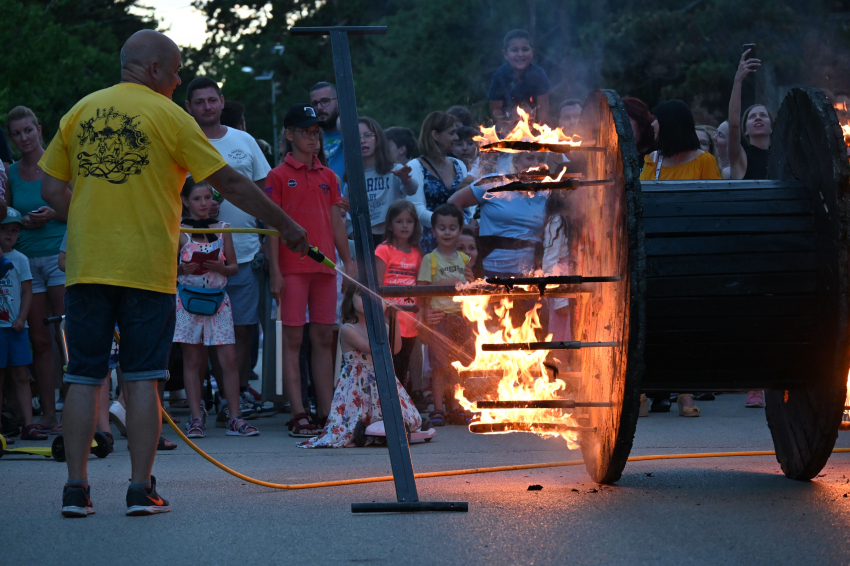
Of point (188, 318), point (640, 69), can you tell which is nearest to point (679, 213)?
point (188, 318)

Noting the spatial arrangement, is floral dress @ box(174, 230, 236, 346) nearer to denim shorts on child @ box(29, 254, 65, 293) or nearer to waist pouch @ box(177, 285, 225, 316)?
waist pouch @ box(177, 285, 225, 316)

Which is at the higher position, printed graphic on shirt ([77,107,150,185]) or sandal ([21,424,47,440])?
printed graphic on shirt ([77,107,150,185])

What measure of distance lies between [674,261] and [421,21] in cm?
2298

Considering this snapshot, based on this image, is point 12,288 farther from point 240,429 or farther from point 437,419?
point 437,419

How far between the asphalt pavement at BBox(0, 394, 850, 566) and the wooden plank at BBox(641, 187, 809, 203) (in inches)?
49.3

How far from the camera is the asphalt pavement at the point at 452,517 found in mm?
3631

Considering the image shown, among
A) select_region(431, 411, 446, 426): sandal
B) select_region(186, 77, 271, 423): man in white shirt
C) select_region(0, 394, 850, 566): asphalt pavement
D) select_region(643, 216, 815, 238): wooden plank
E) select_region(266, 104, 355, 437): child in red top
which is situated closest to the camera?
select_region(0, 394, 850, 566): asphalt pavement

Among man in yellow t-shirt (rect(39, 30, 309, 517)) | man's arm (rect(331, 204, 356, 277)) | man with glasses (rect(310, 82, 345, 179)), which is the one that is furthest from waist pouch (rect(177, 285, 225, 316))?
man in yellow t-shirt (rect(39, 30, 309, 517))

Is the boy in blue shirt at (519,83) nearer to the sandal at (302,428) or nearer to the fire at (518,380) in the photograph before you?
the sandal at (302,428)

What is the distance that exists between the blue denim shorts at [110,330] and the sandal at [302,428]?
8.73ft

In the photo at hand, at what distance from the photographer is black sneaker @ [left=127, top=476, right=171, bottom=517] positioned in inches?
172

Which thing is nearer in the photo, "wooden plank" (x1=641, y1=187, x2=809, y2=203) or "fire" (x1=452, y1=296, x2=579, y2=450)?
"wooden plank" (x1=641, y1=187, x2=809, y2=203)

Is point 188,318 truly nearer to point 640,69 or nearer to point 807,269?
point 807,269

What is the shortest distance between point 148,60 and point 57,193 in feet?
2.28
